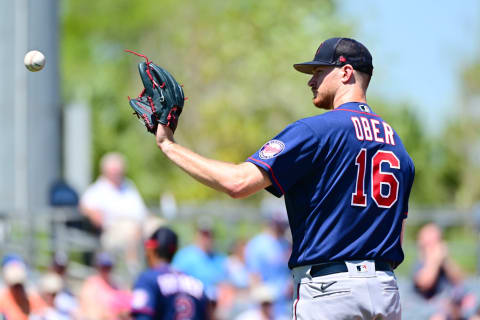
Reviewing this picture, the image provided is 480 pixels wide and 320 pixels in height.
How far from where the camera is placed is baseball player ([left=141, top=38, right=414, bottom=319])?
3.56 metres

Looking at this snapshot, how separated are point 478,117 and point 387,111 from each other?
10.7 ft

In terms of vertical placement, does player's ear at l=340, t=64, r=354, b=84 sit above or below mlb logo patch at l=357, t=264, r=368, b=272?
above

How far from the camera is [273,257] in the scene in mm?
9688

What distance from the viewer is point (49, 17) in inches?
471

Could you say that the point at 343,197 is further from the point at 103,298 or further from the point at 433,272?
the point at 103,298

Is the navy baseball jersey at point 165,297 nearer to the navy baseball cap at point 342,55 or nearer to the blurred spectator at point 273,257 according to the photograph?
the navy baseball cap at point 342,55

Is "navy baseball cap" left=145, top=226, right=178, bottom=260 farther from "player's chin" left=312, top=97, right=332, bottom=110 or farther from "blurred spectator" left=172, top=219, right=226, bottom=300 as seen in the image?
"blurred spectator" left=172, top=219, right=226, bottom=300

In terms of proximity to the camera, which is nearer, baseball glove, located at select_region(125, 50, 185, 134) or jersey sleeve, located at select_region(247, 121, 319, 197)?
jersey sleeve, located at select_region(247, 121, 319, 197)

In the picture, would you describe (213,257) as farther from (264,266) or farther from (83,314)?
(83,314)

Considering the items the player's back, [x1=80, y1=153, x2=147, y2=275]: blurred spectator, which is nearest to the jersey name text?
the player's back

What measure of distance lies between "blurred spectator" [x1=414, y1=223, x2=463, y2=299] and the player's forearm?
590cm

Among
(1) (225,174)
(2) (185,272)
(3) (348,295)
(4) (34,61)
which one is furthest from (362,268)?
(2) (185,272)

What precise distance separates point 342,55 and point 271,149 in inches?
23.6

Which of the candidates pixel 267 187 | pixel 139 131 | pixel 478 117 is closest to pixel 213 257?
pixel 267 187
